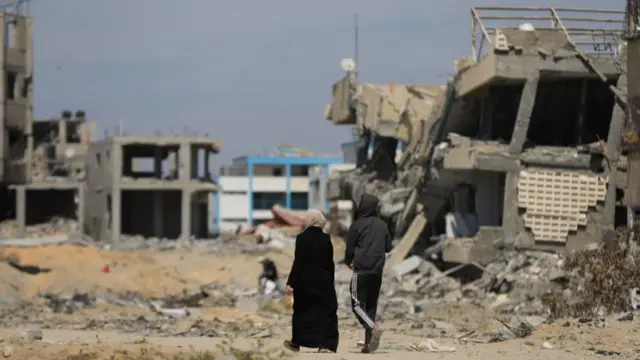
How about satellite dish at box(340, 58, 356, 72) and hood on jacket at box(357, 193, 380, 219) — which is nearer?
hood on jacket at box(357, 193, 380, 219)

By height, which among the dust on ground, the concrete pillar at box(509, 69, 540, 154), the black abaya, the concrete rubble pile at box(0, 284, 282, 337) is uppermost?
the concrete pillar at box(509, 69, 540, 154)

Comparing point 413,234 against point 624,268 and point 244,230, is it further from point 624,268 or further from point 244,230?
point 244,230

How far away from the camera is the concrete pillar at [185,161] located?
172 feet

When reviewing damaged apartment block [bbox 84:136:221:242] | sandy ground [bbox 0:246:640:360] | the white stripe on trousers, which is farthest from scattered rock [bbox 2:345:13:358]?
damaged apartment block [bbox 84:136:221:242]

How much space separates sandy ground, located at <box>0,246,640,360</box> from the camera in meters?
10.3

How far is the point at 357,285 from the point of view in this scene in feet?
35.5

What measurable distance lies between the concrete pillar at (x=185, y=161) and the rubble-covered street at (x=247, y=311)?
1731cm

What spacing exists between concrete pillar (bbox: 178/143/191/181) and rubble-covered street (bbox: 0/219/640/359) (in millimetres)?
17312

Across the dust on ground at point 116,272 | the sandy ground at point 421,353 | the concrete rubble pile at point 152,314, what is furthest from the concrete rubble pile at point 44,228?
the sandy ground at point 421,353

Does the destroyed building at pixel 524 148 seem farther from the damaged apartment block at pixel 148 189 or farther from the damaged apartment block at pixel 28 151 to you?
the damaged apartment block at pixel 148 189

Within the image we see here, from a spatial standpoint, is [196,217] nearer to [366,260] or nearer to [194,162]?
[194,162]

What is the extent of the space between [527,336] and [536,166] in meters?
10.7

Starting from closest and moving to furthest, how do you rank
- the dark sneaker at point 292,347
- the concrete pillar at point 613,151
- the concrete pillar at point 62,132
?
the dark sneaker at point 292,347 → the concrete pillar at point 613,151 → the concrete pillar at point 62,132

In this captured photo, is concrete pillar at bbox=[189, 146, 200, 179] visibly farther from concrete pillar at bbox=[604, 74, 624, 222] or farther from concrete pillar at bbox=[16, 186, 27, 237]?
concrete pillar at bbox=[604, 74, 624, 222]
